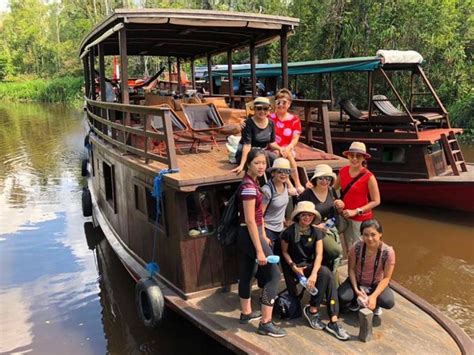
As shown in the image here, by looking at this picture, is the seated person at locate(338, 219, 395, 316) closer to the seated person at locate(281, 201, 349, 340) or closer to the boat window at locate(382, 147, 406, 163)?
the seated person at locate(281, 201, 349, 340)

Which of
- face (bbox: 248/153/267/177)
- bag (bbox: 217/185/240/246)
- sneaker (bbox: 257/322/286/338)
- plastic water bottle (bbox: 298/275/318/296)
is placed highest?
face (bbox: 248/153/267/177)

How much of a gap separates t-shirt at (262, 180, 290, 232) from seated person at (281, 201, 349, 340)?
0.52 feet

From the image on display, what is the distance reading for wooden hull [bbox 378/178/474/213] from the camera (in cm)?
1019

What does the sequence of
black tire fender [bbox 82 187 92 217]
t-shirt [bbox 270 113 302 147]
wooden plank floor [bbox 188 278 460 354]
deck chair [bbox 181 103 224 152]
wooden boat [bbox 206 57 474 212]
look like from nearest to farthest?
wooden plank floor [bbox 188 278 460 354], t-shirt [bbox 270 113 302 147], deck chair [bbox 181 103 224 152], wooden boat [bbox 206 57 474 212], black tire fender [bbox 82 187 92 217]

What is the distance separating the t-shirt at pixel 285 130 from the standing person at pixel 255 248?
5.23 feet

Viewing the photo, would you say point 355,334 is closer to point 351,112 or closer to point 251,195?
point 251,195

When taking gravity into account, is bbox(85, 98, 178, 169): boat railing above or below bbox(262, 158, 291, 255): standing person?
above

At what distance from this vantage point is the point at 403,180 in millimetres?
10711

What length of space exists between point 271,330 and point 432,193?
7.41 m

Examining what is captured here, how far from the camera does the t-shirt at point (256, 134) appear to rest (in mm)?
5367

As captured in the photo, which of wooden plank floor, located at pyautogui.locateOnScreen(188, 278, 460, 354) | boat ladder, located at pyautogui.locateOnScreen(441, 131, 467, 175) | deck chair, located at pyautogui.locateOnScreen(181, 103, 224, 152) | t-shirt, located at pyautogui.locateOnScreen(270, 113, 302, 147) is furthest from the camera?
boat ladder, located at pyautogui.locateOnScreen(441, 131, 467, 175)

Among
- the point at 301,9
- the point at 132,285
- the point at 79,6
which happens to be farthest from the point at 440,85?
the point at 79,6

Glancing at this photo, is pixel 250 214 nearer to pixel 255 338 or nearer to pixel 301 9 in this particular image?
pixel 255 338

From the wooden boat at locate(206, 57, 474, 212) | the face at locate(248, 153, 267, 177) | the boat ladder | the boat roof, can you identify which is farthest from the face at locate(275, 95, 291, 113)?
the boat ladder
